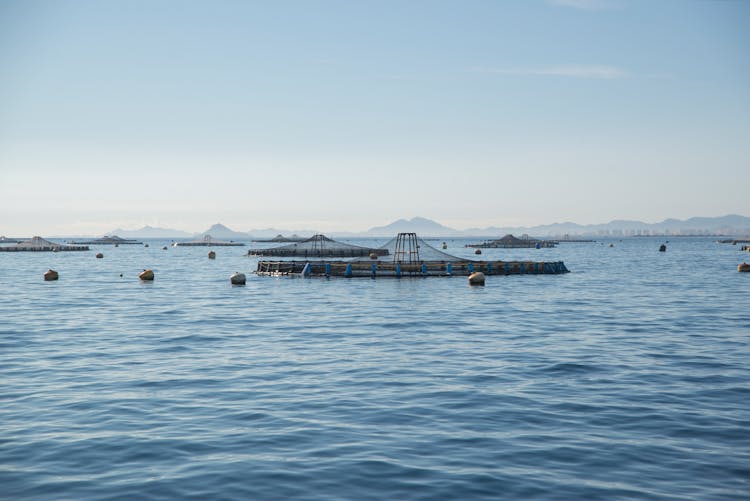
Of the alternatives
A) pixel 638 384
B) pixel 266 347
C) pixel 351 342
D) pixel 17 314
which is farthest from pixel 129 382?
pixel 17 314

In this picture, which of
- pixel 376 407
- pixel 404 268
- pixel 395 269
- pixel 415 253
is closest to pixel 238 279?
pixel 395 269

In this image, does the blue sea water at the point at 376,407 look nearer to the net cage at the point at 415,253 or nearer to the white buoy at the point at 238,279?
the white buoy at the point at 238,279

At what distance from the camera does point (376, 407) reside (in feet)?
62.8

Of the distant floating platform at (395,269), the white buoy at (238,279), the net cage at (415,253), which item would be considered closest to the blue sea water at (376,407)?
the white buoy at (238,279)

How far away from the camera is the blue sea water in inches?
527

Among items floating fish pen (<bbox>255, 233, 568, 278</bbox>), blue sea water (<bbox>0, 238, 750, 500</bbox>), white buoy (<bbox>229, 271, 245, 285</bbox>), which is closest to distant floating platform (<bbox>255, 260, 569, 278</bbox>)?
floating fish pen (<bbox>255, 233, 568, 278</bbox>)

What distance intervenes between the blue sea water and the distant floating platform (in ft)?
128

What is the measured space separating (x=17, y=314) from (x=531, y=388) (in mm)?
38220

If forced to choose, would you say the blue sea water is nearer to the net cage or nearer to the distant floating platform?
the distant floating platform

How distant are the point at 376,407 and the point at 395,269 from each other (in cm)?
6305

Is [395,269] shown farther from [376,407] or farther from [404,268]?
[376,407]

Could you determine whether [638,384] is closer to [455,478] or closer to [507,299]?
[455,478]

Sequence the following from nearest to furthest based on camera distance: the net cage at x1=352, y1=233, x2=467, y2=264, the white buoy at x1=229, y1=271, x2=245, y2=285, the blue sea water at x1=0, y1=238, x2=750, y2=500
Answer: the blue sea water at x1=0, y1=238, x2=750, y2=500, the white buoy at x1=229, y1=271, x2=245, y2=285, the net cage at x1=352, y1=233, x2=467, y2=264

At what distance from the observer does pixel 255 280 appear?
82.5m
